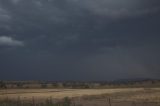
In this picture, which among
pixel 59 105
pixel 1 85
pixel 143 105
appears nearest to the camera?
pixel 59 105

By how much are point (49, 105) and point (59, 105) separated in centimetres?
96

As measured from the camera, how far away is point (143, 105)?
118 ft

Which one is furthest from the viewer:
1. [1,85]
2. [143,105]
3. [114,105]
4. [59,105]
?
[1,85]

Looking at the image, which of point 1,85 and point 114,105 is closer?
point 114,105

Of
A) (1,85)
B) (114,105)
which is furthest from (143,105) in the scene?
(1,85)

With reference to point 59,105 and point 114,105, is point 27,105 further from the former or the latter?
point 114,105

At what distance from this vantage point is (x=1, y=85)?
472ft

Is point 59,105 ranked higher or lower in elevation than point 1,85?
lower

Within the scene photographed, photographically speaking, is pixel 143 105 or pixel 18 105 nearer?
pixel 18 105

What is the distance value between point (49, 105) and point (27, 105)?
312 cm

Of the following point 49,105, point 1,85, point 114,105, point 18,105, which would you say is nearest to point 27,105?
point 18,105

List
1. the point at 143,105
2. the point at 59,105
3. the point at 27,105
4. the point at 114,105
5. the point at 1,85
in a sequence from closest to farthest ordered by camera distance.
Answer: the point at 59,105 < the point at 27,105 < the point at 143,105 < the point at 114,105 < the point at 1,85

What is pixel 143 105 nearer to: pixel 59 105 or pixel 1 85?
pixel 59 105

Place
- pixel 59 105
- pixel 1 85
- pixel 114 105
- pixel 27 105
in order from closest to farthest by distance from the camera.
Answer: pixel 59 105, pixel 27 105, pixel 114 105, pixel 1 85
